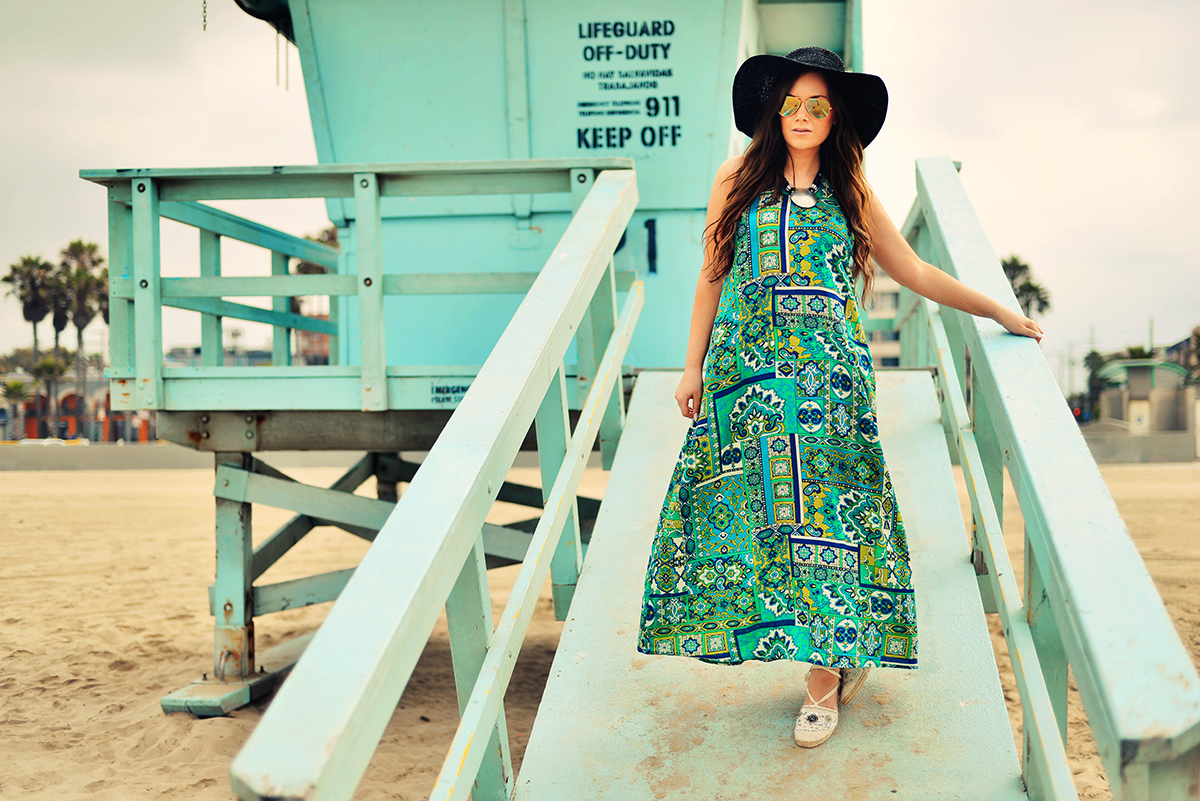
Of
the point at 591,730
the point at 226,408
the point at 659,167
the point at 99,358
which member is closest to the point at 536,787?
the point at 591,730

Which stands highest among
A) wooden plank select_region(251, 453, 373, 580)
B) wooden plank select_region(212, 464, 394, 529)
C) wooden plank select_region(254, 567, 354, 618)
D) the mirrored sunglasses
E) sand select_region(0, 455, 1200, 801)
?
the mirrored sunglasses

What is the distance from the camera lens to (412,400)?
3.60 metres

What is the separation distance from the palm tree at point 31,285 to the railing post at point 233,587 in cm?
5892

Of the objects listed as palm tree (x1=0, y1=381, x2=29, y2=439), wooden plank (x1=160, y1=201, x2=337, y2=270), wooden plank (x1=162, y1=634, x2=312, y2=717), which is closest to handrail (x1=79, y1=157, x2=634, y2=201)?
wooden plank (x1=160, y1=201, x2=337, y2=270)

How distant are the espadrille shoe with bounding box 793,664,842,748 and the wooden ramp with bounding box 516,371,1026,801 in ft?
0.09

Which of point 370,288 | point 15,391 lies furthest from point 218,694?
point 15,391

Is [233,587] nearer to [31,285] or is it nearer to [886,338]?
[31,285]

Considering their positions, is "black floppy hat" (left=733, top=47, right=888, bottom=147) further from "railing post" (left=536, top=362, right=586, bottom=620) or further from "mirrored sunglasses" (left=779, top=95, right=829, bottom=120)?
"railing post" (left=536, top=362, right=586, bottom=620)

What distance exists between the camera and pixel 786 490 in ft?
6.34

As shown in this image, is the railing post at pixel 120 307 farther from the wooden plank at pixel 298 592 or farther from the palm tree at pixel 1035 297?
the palm tree at pixel 1035 297

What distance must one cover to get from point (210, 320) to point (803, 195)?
3.34m

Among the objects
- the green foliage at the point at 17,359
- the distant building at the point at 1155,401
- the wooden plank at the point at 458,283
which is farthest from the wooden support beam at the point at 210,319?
the green foliage at the point at 17,359

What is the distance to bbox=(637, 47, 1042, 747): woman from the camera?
1889 mm

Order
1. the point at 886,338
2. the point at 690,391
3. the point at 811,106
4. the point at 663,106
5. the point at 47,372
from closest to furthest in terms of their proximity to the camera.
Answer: the point at 811,106 → the point at 690,391 → the point at 663,106 → the point at 47,372 → the point at 886,338
